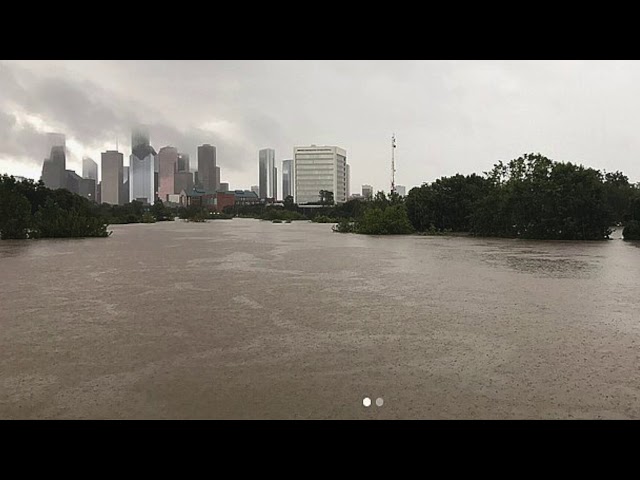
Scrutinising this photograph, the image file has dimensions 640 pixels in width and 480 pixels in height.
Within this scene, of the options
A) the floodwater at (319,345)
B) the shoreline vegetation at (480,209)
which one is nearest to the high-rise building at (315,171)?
the shoreline vegetation at (480,209)

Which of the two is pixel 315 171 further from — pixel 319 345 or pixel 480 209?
pixel 319 345

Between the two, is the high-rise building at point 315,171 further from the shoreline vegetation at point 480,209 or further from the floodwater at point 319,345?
the floodwater at point 319,345

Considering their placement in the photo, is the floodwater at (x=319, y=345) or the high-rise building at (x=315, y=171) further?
the high-rise building at (x=315, y=171)

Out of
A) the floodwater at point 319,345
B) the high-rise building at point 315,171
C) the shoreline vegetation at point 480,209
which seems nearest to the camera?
the floodwater at point 319,345

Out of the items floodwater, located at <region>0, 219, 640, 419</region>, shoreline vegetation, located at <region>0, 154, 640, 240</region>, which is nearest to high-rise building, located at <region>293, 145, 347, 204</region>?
shoreline vegetation, located at <region>0, 154, 640, 240</region>
